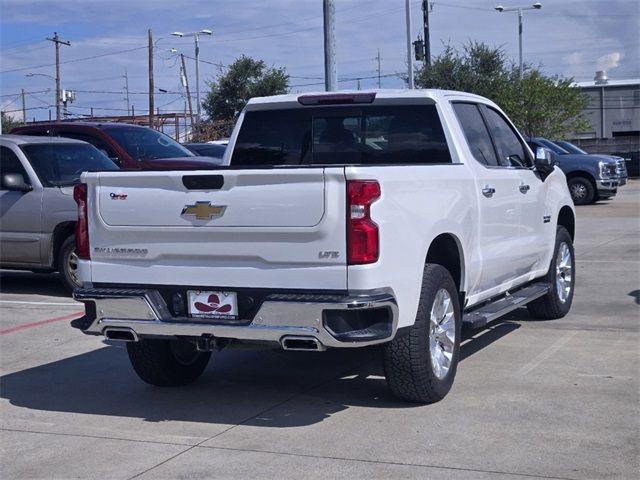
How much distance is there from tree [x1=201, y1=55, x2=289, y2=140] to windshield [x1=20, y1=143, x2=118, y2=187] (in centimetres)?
3320

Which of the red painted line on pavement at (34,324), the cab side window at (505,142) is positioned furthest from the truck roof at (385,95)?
the red painted line on pavement at (34,324)

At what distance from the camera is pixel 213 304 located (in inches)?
240

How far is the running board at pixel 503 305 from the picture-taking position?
7184mm

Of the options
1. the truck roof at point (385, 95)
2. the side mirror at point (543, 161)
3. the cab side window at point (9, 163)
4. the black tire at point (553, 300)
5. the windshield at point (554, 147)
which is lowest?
the black tire at point (553, 300)

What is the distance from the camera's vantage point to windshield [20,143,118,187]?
11953 mm

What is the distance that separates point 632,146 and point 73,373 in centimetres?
4900

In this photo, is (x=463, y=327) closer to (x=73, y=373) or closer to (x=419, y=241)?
(x=419, y=241)

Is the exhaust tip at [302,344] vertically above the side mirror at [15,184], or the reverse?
the side mirror at [15,184]

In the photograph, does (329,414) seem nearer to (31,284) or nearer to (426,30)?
(31,284)

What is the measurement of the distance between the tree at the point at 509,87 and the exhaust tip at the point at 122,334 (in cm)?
3569

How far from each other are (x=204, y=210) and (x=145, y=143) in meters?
8.58

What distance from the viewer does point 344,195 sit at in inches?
223

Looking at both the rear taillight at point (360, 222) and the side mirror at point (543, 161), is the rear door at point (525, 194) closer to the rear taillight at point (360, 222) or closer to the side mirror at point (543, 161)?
the side mirror at point (543, 161)

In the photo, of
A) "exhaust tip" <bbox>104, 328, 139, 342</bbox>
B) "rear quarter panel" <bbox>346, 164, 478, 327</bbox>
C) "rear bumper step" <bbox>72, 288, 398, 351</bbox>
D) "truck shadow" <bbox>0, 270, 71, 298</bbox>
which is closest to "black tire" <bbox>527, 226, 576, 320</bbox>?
"rear quarter panel" <bbox>346, 164, 478, 327</bbox>
